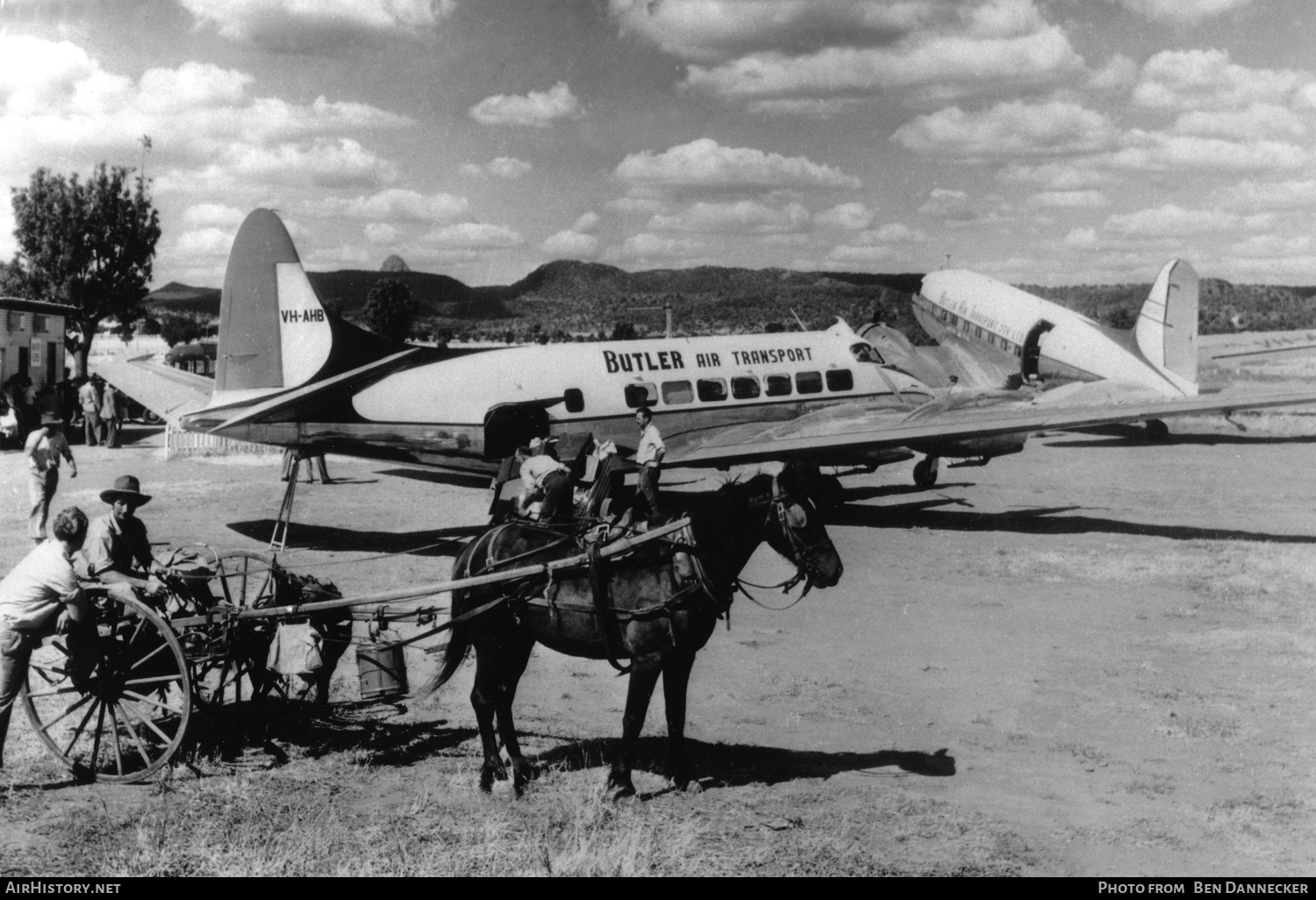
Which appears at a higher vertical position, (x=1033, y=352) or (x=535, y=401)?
(x=1033, y=352)

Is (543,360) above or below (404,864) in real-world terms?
above

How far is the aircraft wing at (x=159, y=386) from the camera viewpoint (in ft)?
77.7

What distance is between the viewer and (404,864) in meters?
6.29

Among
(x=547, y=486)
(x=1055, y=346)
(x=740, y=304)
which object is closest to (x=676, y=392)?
(x=547, y=486)

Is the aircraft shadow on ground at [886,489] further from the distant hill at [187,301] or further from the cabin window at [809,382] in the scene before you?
the distant hill at [187,301]

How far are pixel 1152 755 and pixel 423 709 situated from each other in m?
6.10

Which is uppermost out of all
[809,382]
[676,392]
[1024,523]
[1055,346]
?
[1055,346]

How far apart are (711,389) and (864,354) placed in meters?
3.99

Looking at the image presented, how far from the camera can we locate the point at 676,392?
65.8 feet

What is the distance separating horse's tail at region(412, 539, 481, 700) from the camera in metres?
7.95

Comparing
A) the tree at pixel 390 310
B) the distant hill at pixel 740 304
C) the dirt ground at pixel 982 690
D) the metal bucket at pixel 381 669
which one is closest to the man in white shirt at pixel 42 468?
the dirt ground at pixel 982 690

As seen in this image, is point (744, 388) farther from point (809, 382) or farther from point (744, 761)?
point (744, 761)
